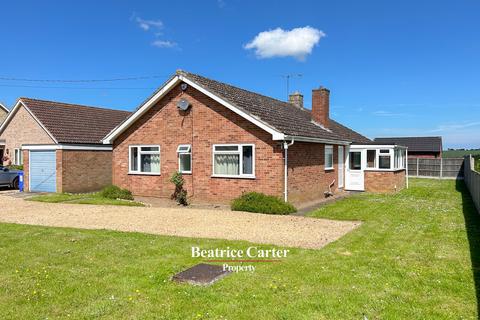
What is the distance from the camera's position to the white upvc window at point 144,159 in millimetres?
18156

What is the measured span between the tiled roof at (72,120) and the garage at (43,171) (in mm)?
1388

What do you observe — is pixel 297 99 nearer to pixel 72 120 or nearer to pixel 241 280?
pixel 72 120

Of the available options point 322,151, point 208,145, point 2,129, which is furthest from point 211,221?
point 2,129

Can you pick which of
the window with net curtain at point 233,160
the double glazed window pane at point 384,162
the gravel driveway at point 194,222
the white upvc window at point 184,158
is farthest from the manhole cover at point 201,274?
the double glazed window pane at point 384,162

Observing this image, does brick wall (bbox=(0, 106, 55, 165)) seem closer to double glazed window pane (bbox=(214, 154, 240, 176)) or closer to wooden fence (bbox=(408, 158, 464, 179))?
double glazed window pane (bbox=(214, 154, 240, 176))

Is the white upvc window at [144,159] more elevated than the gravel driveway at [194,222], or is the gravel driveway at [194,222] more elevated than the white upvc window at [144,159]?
the white upvc window at [144,159]

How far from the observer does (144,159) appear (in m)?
18.6

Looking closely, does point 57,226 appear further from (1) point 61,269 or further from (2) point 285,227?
(2) point 285,227

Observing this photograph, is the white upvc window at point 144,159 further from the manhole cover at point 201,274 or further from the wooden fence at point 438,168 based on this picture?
the wooden fence at point 438,168

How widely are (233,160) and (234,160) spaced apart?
50 mm

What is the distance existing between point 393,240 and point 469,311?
4181mm

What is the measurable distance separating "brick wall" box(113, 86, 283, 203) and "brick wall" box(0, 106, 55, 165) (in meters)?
7.67

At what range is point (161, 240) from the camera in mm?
9227

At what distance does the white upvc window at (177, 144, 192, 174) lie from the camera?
1692cm
